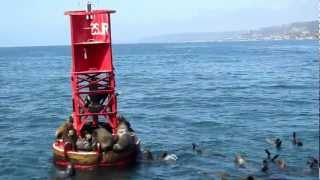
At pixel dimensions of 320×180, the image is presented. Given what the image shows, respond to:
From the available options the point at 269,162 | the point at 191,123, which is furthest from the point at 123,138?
the point at 191,123

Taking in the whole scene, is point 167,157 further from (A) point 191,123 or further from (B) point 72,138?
(A) point 191,123

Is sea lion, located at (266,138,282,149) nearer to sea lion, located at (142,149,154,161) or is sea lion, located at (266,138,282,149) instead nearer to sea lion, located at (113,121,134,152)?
sea lion, located at (142,149,154,161)

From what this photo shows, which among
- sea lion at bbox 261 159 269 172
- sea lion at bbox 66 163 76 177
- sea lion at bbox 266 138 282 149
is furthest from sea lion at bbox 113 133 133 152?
sea lion at bbox 266 138 282 149

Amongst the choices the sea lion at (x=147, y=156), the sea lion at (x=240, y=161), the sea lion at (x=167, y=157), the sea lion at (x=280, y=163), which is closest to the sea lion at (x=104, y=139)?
the sea lion at (x=147, y=156)

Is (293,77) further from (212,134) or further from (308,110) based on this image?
(212,134)

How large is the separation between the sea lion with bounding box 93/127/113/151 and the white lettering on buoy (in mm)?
6154

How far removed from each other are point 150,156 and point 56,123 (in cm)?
1773

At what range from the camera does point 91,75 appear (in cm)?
4031

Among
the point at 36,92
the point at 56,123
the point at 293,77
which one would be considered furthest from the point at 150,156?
the point at 293,77

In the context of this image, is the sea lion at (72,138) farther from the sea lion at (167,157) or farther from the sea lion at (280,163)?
the sea lion at (280,163)

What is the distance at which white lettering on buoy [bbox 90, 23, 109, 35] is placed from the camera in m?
39.8

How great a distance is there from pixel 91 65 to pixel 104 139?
513cm

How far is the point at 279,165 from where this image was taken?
1596 inches

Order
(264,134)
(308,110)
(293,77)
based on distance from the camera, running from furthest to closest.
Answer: (293,77)
(308,110)
(264,134)
